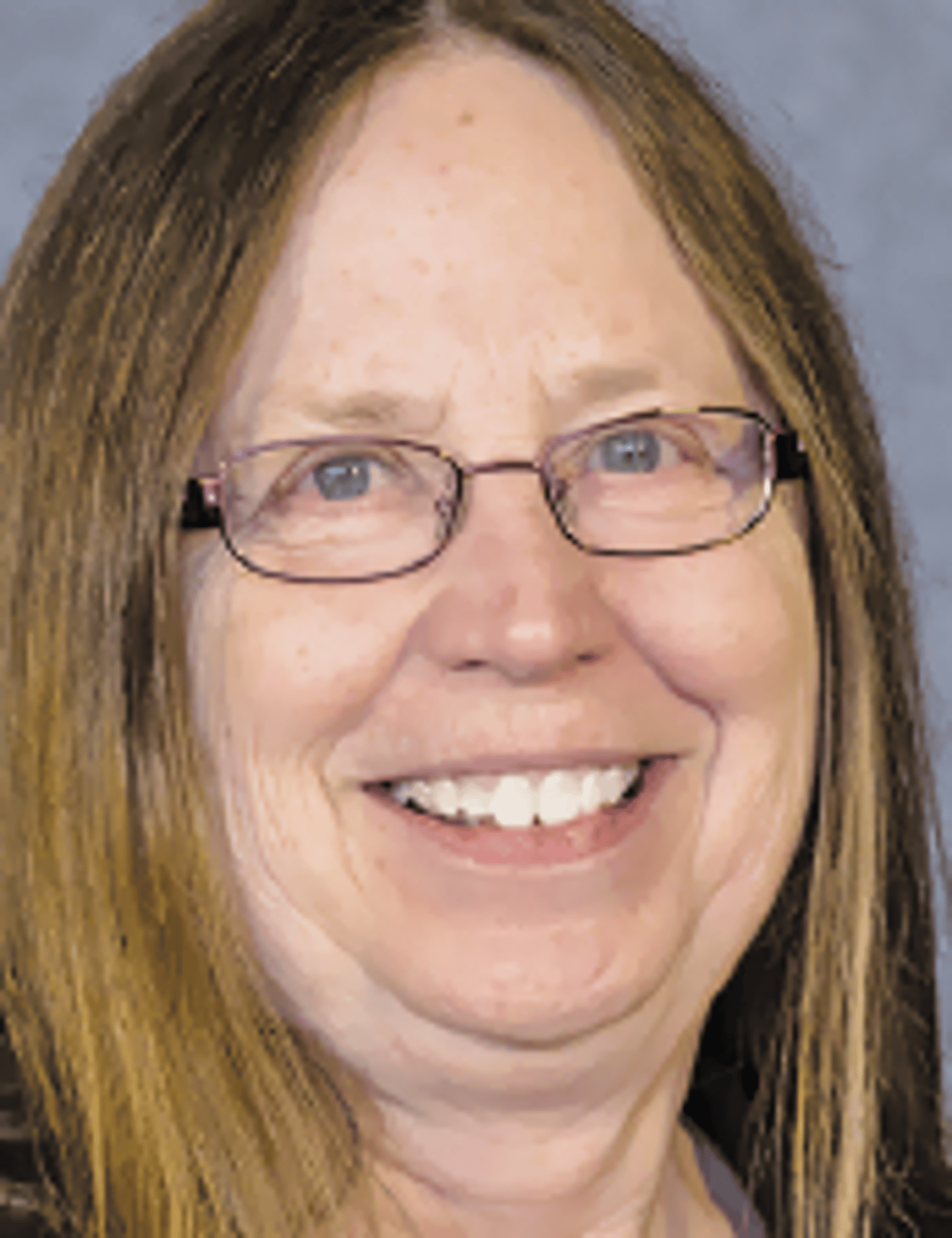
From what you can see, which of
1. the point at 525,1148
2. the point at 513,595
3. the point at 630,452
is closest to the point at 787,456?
the point at 630,452

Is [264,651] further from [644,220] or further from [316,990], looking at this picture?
[644,220]

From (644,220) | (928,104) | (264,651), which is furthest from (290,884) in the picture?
(928,104)

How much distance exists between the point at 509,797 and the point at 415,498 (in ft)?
0.91

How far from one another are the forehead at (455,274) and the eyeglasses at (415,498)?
4 cm

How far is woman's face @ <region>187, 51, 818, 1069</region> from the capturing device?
137cm

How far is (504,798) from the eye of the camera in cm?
146

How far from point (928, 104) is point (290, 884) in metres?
1.86

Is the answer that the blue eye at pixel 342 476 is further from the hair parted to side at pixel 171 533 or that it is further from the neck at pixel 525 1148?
the neck at pixel 525 1148

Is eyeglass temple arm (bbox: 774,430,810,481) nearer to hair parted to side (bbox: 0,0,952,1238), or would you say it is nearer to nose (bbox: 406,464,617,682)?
hair parted to side (bbox: 0,0,952,1238)

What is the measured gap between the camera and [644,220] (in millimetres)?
1458

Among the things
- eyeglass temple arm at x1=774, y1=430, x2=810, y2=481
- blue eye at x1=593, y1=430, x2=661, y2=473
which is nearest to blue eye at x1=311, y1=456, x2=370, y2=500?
blue eye at x1=593, y1=430, x2=661, y2=473

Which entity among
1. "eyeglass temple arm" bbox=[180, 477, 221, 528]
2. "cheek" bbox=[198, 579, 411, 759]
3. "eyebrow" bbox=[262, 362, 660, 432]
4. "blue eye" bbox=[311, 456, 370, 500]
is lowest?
"cheek" bbox=[198, 579, 411, 759]

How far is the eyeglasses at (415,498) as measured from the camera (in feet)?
4.59

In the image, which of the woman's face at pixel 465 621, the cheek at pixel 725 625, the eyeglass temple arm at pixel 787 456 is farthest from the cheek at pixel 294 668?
the eyeglass temple arm at pixel 787 456
